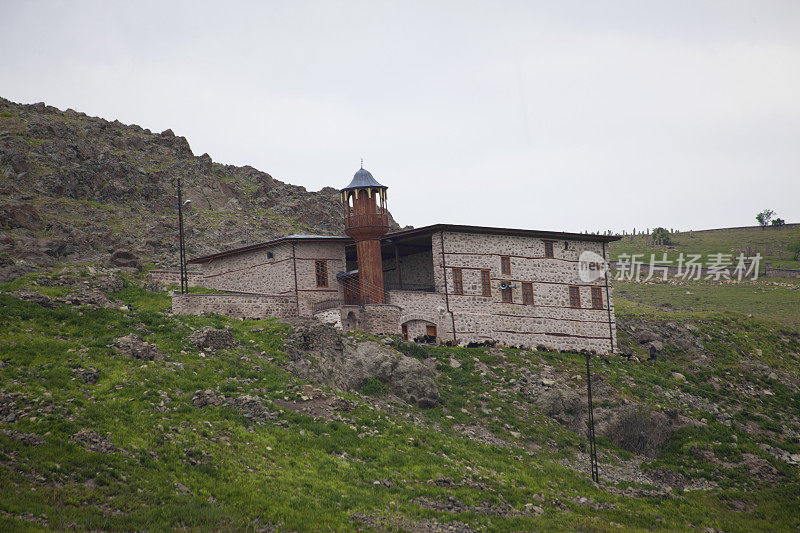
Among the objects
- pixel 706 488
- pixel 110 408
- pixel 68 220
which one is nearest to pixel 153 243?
pixel 68 220

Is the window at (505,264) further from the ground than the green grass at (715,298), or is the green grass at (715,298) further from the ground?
the window at (505,264)

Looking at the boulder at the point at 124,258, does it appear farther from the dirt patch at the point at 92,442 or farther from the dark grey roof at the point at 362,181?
the dirt patch at the point at 92,442

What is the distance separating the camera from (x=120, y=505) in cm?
2034

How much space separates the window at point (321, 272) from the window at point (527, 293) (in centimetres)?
1395

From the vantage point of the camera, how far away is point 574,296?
51.5 metres

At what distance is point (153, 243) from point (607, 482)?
46793mm

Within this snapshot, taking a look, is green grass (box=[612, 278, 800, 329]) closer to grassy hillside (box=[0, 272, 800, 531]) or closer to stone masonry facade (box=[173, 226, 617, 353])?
stone masonry facade (box=[173, 226, 617, 353])

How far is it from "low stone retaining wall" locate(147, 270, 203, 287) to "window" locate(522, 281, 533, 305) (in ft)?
77.6

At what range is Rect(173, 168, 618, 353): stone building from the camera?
1757 inches

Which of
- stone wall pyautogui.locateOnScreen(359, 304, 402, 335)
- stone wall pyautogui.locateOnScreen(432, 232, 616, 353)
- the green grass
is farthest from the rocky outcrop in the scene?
the green grass

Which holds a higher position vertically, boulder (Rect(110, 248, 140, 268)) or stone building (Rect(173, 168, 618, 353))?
boulder (Rect(110, 248, 140, 268))

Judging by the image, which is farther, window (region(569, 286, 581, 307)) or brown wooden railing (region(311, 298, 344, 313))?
window (region(569, 286, 581, 307))

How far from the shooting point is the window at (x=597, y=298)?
52125 millimetres

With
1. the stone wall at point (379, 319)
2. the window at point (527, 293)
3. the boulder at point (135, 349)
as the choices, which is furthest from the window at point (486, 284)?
the boulder at point (135, 349)
